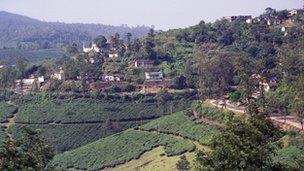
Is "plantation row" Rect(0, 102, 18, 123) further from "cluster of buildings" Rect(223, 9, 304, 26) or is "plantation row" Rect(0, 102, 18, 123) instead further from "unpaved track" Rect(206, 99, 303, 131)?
"cluster of buildings" Rect(223, 9, 304, 26)

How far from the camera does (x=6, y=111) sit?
71.1m

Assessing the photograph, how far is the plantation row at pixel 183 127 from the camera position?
5003cm

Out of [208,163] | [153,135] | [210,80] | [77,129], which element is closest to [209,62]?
[210,80]

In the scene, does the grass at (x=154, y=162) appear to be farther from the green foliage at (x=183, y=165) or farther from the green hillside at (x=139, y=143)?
the green foliage at (x=183, y=165)

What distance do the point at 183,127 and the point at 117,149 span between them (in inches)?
268

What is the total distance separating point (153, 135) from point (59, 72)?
3173 cm

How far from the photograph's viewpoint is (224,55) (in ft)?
227

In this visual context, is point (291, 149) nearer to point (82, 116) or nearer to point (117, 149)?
point (117, 149)

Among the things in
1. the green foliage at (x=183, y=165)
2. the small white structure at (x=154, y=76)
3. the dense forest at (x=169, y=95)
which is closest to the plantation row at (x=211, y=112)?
the dense forest at (x=169, y=95)

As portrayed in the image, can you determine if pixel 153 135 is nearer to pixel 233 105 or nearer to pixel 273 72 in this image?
pixel 233 105

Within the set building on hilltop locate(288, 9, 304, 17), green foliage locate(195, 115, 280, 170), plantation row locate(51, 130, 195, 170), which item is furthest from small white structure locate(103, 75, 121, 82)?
green foliage locate(195, 115, 280, 170)

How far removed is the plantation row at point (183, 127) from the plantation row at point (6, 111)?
1962 cm

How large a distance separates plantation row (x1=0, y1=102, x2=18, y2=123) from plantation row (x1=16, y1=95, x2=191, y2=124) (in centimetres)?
129

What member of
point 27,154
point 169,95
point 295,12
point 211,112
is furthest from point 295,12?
point 27,154
